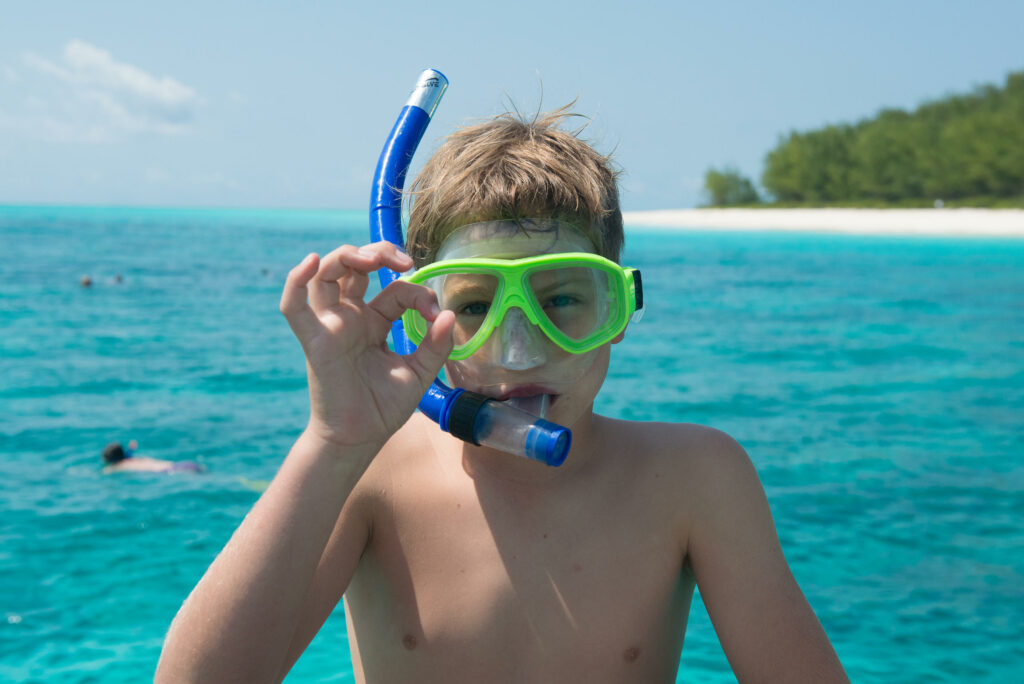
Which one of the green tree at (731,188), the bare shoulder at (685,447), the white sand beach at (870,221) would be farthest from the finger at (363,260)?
the green tree at (731,188)

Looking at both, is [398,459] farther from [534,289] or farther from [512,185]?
[512,185]

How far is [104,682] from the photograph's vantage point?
3273 millimetres

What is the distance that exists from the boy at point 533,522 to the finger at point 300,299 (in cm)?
12

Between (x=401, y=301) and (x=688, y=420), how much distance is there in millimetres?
6083

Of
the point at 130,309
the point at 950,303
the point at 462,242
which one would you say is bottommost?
the point at 130,309

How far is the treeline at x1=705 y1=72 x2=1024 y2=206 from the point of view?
143 feet

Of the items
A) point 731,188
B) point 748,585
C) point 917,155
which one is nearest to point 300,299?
point 748,585

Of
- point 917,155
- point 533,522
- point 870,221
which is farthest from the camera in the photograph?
point 917,155

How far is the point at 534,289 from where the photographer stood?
156cm

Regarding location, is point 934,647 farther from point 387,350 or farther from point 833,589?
point 387,350

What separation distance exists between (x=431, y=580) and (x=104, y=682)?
7.31 ft

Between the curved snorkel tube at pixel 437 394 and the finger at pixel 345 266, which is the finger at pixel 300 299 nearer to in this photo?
the finger at pixel 345 266

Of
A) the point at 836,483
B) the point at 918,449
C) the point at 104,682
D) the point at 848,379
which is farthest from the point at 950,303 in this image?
the point at 104,682

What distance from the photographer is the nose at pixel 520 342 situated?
1.54m
